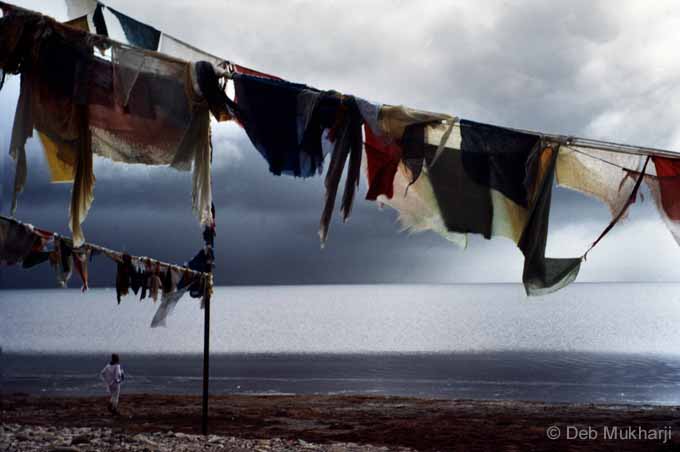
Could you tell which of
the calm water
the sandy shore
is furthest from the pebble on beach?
the calm water

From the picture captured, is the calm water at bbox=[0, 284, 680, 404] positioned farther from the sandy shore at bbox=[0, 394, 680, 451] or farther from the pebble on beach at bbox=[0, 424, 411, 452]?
the pebble on beach at bbox=[0, 424, 411, 452]

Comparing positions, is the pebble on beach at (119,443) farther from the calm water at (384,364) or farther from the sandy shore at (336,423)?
the calm water at (384,364)

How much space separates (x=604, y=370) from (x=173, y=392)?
24.9m

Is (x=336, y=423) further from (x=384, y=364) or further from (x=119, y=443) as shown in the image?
(x=384, y=364)

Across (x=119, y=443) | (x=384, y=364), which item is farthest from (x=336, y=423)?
(x=384, y=364)

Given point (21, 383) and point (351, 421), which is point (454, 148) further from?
point (21, 383)

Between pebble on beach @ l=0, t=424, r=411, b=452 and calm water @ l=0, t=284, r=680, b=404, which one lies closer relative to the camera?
pebble on beach @ l=0, t=424, r=411, b=452

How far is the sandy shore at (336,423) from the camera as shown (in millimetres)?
12984

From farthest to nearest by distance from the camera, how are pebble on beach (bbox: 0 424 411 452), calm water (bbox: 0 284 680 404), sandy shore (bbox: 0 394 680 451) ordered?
calm water (bbox: 0 284 680 404)
sandy shore (bbox: 0 394 680 451)
pebble on beach (bbox: 0 424 411 452)

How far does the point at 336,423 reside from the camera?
18.1 m

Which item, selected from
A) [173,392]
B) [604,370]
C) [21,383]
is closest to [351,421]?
[173,392]

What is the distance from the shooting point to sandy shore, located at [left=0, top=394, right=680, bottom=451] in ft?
42.6

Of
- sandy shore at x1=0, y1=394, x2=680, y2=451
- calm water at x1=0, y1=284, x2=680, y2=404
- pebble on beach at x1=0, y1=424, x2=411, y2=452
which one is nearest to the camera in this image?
pebble on beach at x1=0, y1=424, x2=411, y2=452

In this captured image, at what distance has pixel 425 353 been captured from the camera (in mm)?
48969
